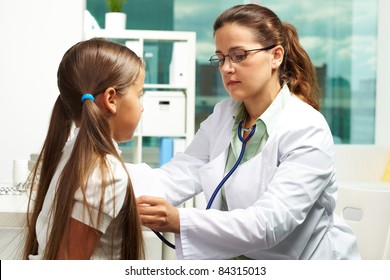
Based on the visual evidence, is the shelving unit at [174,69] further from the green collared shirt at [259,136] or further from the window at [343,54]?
the green collared shirt at [259,136]

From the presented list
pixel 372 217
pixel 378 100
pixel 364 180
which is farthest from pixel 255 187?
pixel 378 100

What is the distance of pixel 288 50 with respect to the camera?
5.05 ft

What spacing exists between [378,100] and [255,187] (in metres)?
3.46

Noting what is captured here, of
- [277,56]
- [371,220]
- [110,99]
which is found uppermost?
[277,56]

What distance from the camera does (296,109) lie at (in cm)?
144

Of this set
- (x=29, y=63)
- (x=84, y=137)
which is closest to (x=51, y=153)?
(x=84, y=137)

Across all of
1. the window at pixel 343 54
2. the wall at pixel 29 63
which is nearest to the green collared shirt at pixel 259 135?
the wall at pixel 29 63

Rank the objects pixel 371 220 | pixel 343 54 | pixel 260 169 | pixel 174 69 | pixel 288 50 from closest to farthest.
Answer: pixel 260 169 → pixel 288 50 → pixel 371 220 → pixel 174 69 → pixel 343 54

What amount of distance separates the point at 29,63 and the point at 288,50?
2611 mm

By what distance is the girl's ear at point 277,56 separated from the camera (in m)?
1.48

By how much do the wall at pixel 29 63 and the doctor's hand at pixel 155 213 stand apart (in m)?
2.65

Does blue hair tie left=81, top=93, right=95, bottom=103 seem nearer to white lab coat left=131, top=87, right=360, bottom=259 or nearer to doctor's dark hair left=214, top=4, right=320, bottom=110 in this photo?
white lab coat left=131, top=87, right=360, bottom=259

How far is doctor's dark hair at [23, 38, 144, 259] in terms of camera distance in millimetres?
1127

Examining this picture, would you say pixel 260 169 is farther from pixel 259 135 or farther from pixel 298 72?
pixel 298 72
